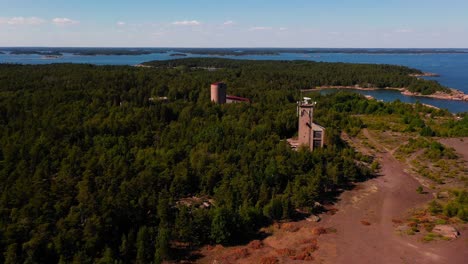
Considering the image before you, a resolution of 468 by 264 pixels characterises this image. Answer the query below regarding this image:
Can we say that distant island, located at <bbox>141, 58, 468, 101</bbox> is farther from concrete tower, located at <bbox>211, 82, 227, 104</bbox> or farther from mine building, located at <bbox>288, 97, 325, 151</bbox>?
mine building, located at <bbox>288, 97, 325, 151</bbox>

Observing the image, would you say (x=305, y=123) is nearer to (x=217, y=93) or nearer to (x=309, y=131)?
(x=309, y=131)

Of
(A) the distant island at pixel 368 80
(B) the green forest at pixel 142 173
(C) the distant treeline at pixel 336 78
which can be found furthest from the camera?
(C) the distant treeline at pixel 336 78

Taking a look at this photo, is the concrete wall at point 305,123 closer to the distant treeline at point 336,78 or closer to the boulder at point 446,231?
the boulder at point 446,231

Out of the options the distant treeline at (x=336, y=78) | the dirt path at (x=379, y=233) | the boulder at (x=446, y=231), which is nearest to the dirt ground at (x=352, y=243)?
the dirt path at (x=379, y=233)

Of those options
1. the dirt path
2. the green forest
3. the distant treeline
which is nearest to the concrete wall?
the green forest

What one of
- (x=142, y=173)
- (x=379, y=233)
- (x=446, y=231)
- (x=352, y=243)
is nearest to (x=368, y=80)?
(x=446, y=231)

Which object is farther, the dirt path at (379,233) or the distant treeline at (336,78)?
the distant treeline at (336,78)
